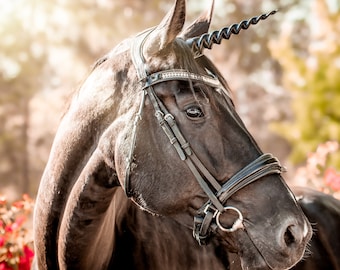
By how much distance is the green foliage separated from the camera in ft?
42.2

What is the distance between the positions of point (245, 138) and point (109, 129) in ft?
2.09

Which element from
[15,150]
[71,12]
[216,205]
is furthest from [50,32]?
[216,205]

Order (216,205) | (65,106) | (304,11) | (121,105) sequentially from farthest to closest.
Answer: (304,11) → (65,106) → (121,105) → (216,205)

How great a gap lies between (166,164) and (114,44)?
46.2 ft

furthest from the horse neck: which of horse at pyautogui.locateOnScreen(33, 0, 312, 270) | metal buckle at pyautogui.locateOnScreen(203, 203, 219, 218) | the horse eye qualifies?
the horse eye

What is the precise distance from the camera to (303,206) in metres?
3.68

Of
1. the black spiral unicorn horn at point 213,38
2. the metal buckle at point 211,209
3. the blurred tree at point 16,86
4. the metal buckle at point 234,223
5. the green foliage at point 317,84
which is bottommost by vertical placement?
the metal buckle at point 234,223

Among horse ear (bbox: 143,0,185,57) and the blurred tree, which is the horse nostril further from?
the blurred tree

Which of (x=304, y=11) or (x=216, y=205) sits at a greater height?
(x=304, y=11)

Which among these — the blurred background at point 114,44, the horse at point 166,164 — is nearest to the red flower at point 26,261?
the horse at point 166,164

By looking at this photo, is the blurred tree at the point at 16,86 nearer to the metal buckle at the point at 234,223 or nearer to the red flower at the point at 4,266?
the red flower at the point at 4,266

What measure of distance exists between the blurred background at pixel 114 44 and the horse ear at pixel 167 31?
1071cm

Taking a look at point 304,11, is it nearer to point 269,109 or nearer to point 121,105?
point 269,109

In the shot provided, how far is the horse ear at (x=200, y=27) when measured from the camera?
8.92 ft
